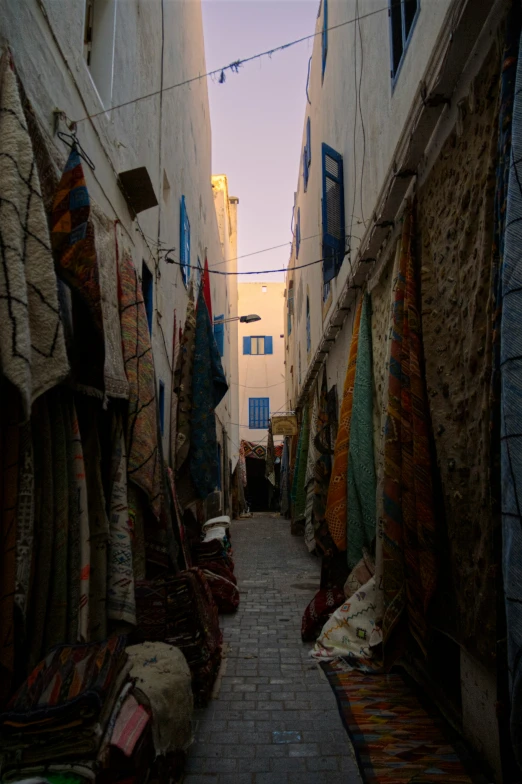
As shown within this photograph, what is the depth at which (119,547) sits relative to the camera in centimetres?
290

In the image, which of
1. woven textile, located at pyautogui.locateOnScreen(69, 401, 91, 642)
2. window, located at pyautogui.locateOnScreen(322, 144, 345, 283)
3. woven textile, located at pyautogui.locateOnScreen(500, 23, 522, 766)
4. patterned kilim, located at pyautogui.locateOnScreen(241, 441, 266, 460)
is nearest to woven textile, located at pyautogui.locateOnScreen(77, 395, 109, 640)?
woven textile, located at pyautogui.locateOnScreen(69, 401, 91, 642)

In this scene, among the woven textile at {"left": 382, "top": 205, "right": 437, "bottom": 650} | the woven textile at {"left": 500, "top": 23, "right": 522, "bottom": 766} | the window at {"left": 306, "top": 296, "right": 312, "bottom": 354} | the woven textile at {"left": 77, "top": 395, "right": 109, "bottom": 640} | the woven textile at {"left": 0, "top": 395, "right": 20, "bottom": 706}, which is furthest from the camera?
the window at {"left": 306, "top": 296, "right": 312, "bottom": 354}

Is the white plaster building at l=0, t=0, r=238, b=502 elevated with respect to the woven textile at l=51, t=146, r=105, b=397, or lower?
elevated

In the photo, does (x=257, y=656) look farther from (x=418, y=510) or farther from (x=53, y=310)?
(x=53, y=310)

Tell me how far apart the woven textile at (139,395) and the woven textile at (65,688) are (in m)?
1.26

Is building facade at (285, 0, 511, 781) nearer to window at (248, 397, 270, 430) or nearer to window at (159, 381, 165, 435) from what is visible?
window at (159, 381, 165, 435)

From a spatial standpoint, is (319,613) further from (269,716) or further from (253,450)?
(253,450)

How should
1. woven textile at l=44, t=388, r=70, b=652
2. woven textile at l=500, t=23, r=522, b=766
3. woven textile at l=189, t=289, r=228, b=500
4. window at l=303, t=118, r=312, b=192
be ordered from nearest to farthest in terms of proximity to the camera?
woven textile at l=500, t=23, r=522, b=766
woven textile at l=44, t=388, r=70, b=652
woven textile at l=189, t=289, r=228, b=500
window at l=303, t=118, r=312, b=192

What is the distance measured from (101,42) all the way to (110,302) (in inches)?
95.3

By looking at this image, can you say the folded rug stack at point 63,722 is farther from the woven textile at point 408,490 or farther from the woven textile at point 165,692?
the woven textile at point 408,490

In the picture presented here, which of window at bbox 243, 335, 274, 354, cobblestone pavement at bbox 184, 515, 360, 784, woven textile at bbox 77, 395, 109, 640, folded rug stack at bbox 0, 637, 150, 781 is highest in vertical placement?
window at bbox 243, 335, 274, 354

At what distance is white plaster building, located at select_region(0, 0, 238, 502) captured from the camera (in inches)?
111

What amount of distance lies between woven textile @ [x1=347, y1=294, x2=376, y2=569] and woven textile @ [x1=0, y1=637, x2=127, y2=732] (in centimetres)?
285

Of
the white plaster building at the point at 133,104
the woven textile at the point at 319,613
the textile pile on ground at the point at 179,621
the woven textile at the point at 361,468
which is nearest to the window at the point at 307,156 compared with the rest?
the white plaster building at the point at 133,104
